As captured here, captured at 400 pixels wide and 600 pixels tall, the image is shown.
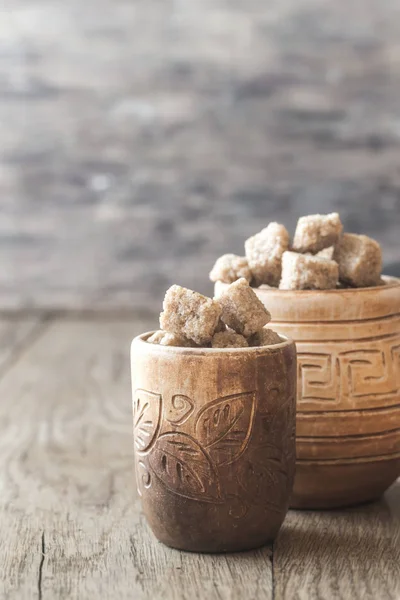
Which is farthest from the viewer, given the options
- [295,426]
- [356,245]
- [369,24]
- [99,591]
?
[369,24]

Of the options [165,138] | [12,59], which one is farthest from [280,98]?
[12,59]

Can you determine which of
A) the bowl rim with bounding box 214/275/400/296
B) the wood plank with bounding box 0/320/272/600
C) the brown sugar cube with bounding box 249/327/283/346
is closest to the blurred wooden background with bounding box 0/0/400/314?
the wood plank with bounding box 0/320/272/600

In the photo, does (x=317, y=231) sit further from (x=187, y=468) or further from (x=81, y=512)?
(x=81, y=512)

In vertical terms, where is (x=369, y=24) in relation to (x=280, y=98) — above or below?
above

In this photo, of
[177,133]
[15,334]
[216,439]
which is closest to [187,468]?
[216,439]

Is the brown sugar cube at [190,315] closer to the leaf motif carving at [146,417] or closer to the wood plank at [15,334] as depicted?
the leaf motif carving at [146,417]

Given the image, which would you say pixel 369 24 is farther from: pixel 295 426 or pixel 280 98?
pixel 295 426
